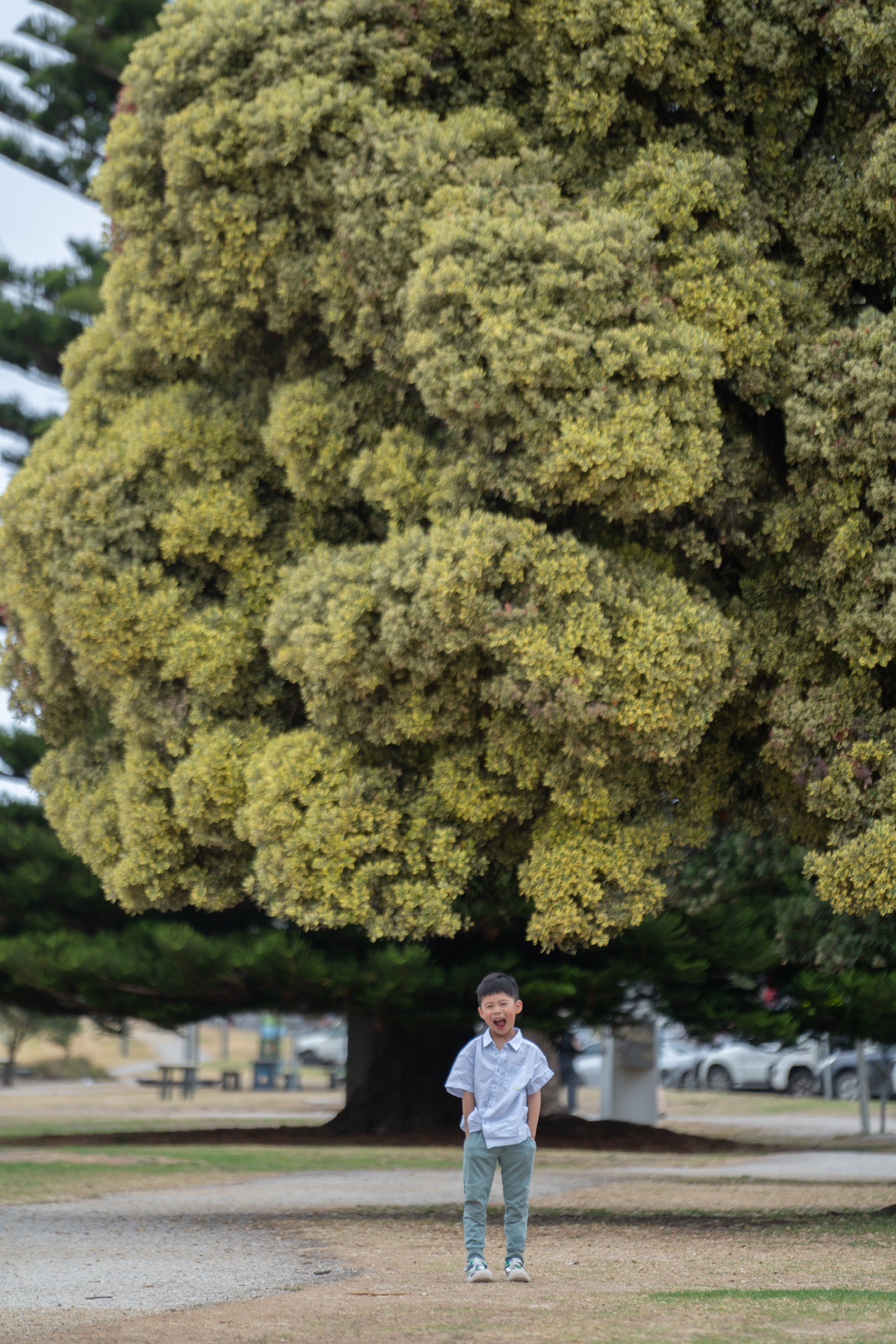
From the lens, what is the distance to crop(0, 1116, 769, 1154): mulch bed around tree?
15.5m

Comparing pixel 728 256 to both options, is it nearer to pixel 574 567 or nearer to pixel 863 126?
pixel 863 126

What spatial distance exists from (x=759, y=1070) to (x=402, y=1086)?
1632 centimetres

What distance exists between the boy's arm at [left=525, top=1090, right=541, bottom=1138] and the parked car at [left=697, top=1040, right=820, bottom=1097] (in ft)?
78.2

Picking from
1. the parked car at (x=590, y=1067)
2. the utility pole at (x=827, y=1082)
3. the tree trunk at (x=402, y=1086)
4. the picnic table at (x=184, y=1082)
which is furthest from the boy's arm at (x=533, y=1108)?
the parked car at (x=590, y=1067)

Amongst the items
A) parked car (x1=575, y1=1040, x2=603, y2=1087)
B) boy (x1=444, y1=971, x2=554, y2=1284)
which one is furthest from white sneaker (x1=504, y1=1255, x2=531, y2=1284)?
parked car (x1=575, y1=1040, x2=603, y2=1087)

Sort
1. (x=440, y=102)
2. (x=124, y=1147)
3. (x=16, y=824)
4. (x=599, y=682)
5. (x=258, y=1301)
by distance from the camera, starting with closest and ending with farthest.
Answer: (x=258, y=1301) < (x=599, y=682) < (x=440, y=102) < (x=124, y=1147) < (x=16, y=824)

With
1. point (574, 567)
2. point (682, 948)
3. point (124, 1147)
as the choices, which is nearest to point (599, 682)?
point (574, 567)

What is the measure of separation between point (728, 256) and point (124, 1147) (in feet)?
35.7

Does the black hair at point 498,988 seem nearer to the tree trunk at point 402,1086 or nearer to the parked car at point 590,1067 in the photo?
the tree trunk at point 402,1086

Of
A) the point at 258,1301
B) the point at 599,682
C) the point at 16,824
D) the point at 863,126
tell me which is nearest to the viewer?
the point at 258,1301

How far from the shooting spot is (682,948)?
49.8ft

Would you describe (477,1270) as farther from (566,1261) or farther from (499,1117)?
(566,1261)

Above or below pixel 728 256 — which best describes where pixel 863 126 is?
above

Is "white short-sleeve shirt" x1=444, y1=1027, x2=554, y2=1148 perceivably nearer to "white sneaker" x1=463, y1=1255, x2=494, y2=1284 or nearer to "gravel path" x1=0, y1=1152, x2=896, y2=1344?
"white sneaker" x1=463, y1=1255, x2=494, y2=1284
